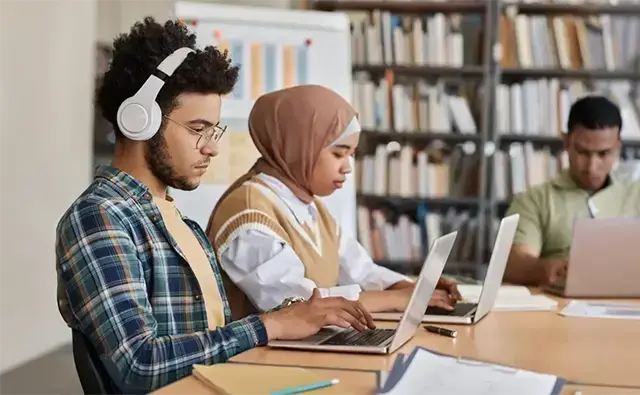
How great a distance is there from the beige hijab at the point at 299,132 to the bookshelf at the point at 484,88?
2.12m

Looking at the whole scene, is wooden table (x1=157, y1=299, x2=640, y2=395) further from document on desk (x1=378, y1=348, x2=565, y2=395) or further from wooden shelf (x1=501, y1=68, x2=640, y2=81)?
wooden shelf (x1=501, y1=68, x2=640, y2=81)

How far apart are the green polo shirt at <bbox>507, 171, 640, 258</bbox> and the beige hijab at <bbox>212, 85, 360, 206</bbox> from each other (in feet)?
2.92

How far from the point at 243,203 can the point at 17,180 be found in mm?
1891

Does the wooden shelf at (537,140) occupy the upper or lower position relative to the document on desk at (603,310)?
upper

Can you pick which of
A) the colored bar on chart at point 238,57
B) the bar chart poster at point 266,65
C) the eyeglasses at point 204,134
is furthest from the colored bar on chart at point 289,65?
the eyeglasses at point 204,134

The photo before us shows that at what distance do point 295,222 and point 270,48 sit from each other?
161cm

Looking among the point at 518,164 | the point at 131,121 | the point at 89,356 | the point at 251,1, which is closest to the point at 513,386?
the point at 89,356

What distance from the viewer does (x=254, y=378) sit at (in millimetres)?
1207

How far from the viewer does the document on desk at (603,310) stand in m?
1.99

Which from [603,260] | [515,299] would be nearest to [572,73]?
[603,260]

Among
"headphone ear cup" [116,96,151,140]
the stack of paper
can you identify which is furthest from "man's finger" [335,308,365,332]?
the stack of paper

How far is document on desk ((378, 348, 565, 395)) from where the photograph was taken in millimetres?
1174

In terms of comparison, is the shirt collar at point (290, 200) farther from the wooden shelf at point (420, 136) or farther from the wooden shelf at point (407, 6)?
the wooden shelf at point (407, 6)

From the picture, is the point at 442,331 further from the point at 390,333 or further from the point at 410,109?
the point at 410,109
